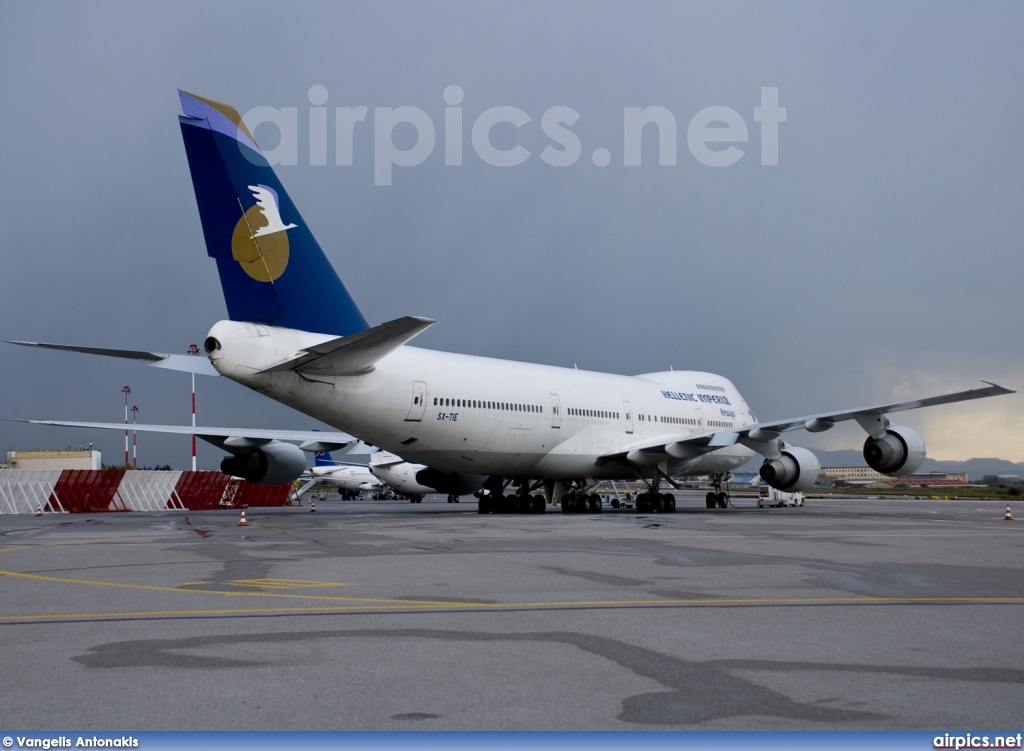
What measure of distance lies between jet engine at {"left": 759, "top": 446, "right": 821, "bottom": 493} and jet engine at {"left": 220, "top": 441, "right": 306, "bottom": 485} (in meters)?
14.7

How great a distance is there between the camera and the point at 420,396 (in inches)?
907

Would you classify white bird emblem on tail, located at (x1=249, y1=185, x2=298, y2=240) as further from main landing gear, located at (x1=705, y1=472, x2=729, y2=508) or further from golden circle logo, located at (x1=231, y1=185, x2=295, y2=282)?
main landing gear, located at (x1=705, y1=472, x2=729, y2=508)

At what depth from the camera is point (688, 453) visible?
2967 cm

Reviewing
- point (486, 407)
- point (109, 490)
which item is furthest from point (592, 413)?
point (109, 490)

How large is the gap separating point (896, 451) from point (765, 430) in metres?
3.84

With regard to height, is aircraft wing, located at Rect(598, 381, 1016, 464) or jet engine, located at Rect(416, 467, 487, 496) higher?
aircraft wing, located at Rect(598, 381, 1016, 464)

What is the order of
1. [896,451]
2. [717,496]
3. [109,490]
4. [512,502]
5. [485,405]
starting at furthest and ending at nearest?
1. [109,490]
2. [717,496]
3. [512,502]
4. [896,451]
5. [485,405]

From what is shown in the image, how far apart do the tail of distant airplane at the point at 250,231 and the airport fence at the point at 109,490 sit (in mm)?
19115

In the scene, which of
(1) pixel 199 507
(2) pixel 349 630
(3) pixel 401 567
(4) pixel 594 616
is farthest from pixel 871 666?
(1) pixel 199 507

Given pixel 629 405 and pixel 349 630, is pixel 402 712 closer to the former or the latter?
pixel 349 630

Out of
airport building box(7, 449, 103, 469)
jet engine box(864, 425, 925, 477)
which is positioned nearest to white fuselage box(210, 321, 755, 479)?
jet engine box(864, 425, 925, 477)

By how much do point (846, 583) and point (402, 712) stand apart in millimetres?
6524

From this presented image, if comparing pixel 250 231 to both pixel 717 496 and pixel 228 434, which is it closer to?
pixel 228 434

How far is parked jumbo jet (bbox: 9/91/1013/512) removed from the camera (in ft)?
65.0
